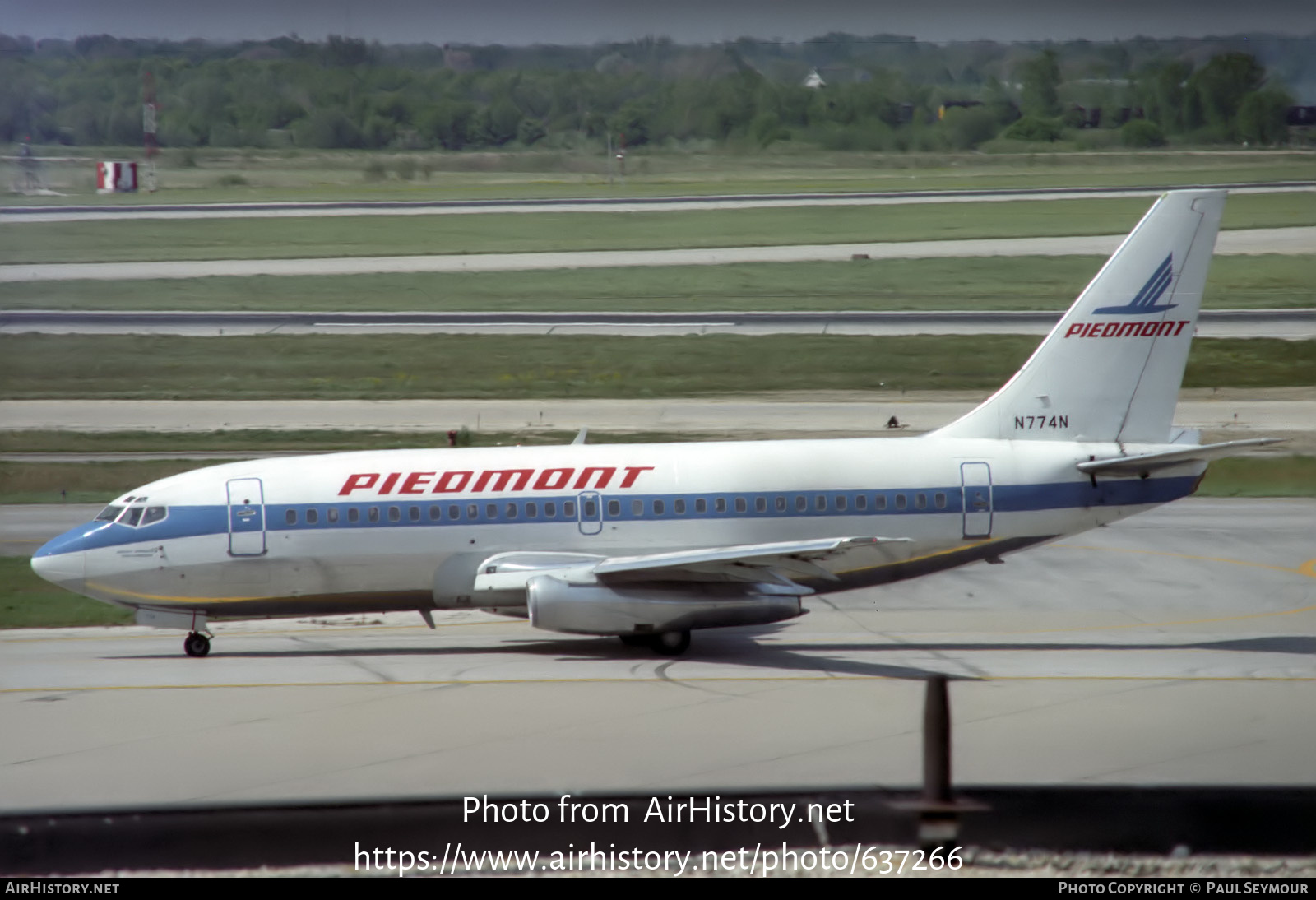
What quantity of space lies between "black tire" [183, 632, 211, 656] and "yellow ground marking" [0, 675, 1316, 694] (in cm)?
306

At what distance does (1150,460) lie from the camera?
22078 millimetres

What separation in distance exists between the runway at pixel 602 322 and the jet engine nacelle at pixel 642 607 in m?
25.3

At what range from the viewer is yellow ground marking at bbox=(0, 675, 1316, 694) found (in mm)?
18125

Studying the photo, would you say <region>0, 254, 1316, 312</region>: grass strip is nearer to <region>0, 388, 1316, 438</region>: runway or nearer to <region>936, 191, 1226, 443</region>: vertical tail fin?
<region>0, 388, 1316, 438</region>: runway

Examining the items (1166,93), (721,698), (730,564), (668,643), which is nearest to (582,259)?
(1166,93)

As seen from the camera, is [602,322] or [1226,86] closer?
[1226,86]

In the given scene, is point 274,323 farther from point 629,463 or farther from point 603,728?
point 603,728

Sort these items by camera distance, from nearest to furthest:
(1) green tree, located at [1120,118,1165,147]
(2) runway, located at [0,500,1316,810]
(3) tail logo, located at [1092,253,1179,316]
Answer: (2) runway, located at [0,500,1316,810] → (3) tail logo, located at [1092,253,1179,316] → (1) green tree, located at [1120,118,1165,147]

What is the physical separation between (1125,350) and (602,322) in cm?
2529

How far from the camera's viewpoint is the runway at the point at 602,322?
4447 cm

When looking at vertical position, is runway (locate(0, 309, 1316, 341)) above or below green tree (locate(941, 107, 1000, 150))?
below

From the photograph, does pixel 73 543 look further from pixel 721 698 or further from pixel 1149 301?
pixel 1149 301

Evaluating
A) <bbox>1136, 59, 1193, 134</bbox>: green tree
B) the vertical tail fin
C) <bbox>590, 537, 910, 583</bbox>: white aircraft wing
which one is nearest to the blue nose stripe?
<bbox>590, 537, 910, 583</bbox>: white aircraft wing

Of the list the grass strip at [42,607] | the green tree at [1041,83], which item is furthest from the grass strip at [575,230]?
the grass strip at [42,607]
